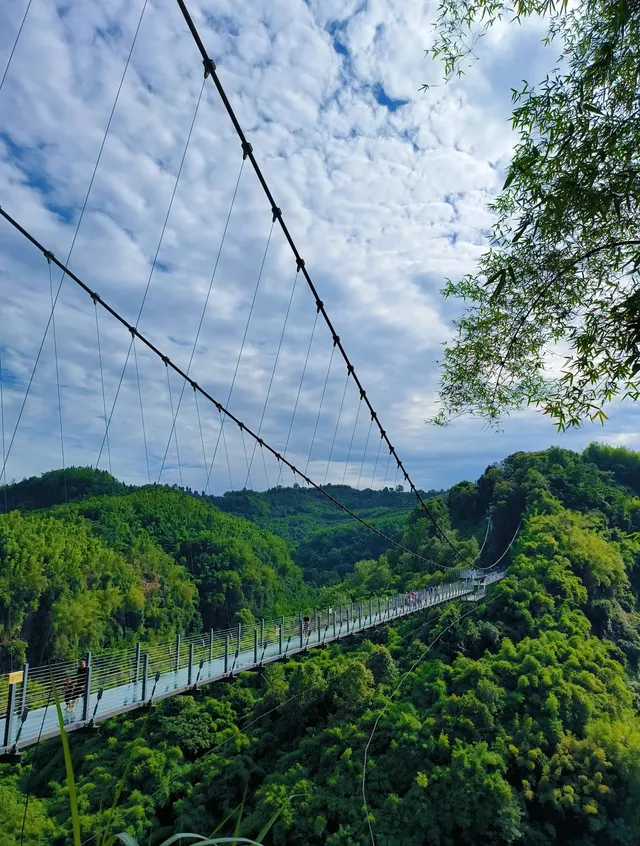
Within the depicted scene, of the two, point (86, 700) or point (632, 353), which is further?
point (86, 700)

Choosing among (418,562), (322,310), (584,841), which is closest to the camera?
(322,310)

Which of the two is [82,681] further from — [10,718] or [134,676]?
[10,718]

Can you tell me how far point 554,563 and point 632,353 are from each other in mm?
23826

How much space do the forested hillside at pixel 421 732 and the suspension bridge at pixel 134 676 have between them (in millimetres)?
1051

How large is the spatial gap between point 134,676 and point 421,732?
12.1 meters

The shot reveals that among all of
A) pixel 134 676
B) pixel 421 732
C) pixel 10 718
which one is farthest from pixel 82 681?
pixel 421 732

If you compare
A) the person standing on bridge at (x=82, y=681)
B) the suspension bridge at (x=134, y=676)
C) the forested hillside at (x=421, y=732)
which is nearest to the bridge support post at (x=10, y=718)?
the suspension bridge at (x=134, y=676)

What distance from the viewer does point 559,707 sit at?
16.7m

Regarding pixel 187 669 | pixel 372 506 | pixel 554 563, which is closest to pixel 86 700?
pixel 187 669

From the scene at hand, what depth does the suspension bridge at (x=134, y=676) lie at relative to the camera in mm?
5002

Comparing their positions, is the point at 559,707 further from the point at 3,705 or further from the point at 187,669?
the point at 3,705

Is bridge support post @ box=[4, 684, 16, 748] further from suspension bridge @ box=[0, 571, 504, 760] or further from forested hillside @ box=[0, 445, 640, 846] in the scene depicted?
forested hillside @ box=[0, 445, 640, 846]

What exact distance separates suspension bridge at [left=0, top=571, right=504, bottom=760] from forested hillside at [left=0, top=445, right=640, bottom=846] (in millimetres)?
1051

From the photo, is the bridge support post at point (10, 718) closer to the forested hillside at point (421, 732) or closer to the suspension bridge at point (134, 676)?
the suspension bridge at point (134, 676)
